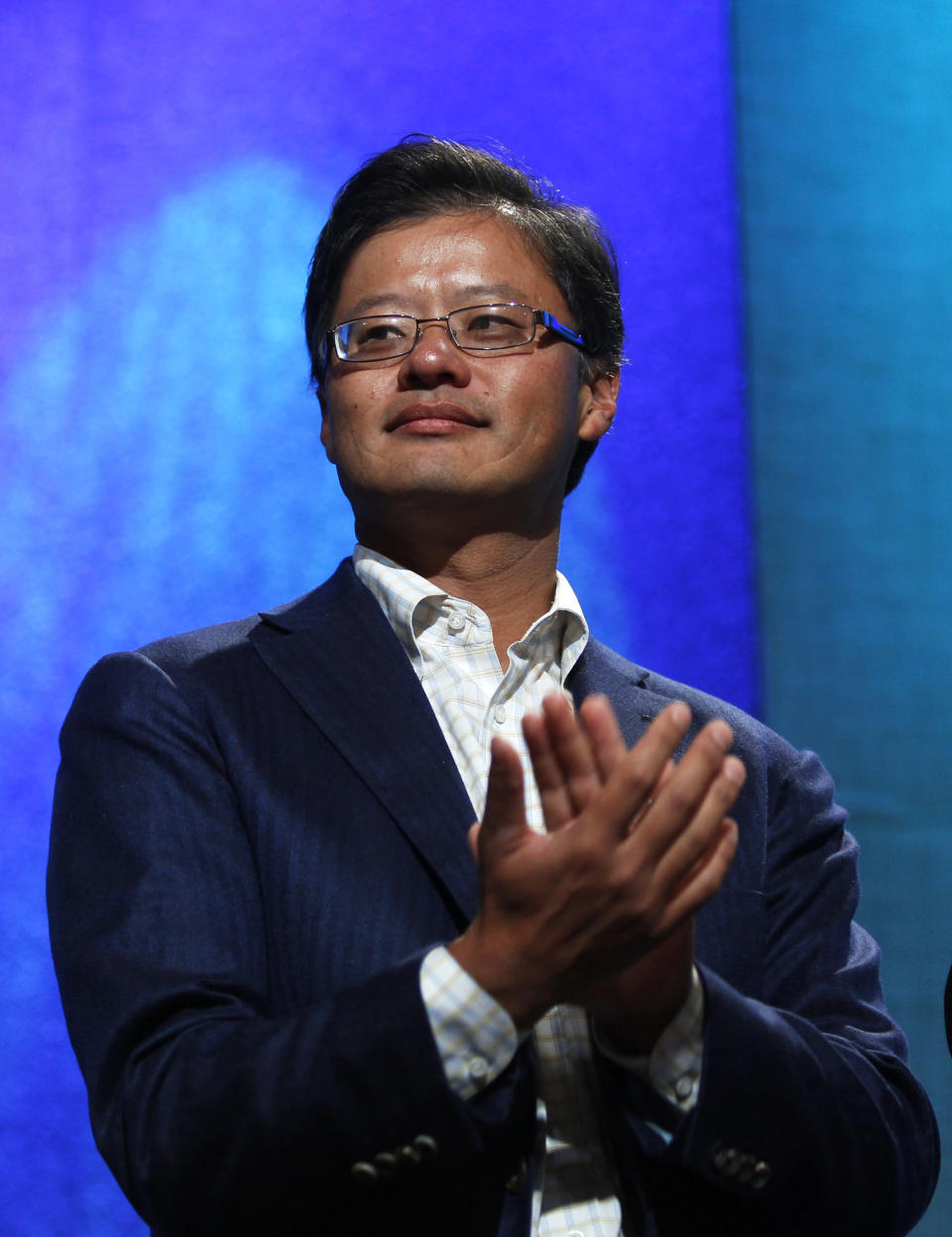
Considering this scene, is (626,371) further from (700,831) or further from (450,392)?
(700,831)

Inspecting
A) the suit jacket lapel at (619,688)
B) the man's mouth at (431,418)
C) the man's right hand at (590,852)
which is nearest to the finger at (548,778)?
the man's right hand at (590,852)

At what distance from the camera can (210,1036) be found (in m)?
1.17

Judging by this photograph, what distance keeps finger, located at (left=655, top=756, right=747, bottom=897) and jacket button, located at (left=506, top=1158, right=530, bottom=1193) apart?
347 mm

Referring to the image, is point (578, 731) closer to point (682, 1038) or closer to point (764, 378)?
point (682, 1038)

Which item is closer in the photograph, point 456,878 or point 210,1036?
point 210,1036

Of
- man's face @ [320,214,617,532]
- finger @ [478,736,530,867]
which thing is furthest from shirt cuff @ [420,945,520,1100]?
man's face @ [320,214,617,532]

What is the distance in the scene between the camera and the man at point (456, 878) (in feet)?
3.51

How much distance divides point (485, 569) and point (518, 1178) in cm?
73

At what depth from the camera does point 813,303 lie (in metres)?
2.62

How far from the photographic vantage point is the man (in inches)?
42.2

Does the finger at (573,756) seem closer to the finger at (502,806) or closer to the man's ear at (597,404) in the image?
the finger at (502,806)

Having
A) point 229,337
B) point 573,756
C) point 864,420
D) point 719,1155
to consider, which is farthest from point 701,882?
point 864,420

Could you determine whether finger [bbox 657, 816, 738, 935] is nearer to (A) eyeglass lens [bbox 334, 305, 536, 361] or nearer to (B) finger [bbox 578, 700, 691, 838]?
(B) finger [bbox 578, 700, 691, 838]

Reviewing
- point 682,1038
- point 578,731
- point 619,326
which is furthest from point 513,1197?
point 619,326
